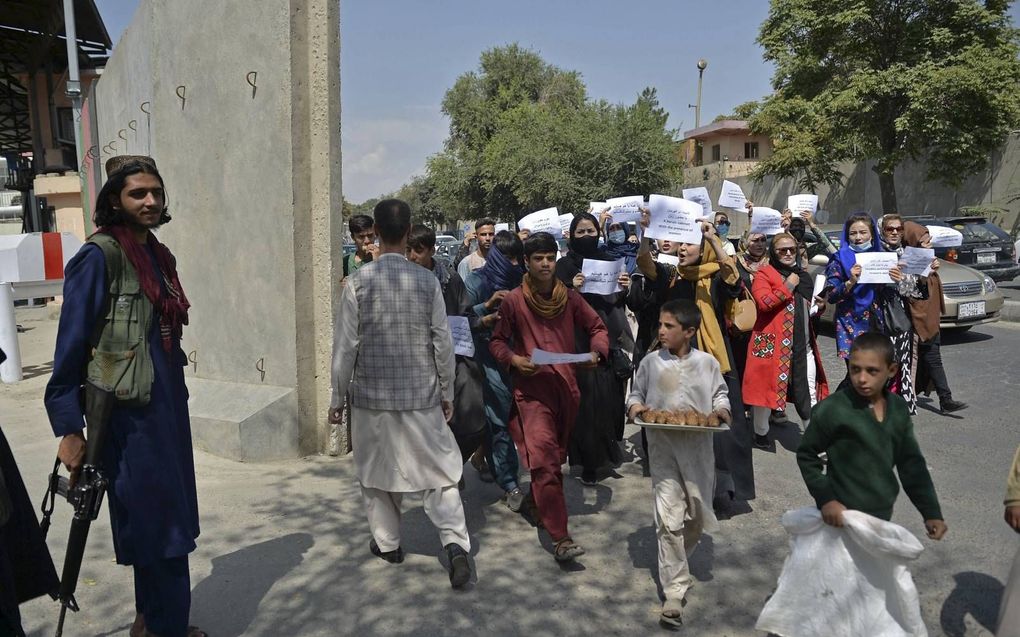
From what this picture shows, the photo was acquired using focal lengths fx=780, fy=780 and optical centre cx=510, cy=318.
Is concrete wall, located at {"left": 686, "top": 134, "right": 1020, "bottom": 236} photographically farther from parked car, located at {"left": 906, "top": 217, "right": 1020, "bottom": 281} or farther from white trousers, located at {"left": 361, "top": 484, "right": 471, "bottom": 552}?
white trousers, located at {"left": 361, "top": 484, "right": 471, "bottom": 552}

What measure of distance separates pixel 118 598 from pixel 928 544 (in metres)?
4.14

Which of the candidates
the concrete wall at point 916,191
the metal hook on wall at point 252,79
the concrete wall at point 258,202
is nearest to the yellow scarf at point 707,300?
the concrete wall at point 258,202

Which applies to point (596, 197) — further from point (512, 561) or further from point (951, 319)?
point (512, 561)

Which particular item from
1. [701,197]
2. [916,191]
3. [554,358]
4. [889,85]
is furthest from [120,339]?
[916,191]

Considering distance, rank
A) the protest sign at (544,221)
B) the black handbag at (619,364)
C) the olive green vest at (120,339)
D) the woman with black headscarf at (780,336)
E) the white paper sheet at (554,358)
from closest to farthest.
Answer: the olive green vest at (120,339) < the white paper sheet at (554,358) < the black handbag at (619,364) < the woman with black headscarf at (780,336) < the protest sign at (544,221)

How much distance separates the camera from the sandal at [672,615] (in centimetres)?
338

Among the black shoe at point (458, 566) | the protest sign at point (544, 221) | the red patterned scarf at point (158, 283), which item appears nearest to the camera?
the red patterned scarf at point (158, 283)

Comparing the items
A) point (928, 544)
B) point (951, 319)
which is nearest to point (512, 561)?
point (928, 544)

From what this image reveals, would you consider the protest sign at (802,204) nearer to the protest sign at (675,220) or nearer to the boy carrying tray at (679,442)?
the protest sign at (675,220)

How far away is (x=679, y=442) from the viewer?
3611mm

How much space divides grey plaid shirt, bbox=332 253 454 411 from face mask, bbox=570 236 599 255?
1.74 metres

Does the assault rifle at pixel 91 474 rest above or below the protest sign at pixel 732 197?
below

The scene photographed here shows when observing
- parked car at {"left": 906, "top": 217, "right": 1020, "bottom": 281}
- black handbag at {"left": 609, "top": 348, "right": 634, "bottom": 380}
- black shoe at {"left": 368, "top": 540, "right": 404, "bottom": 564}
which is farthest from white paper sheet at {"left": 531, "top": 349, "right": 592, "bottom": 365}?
parked car at {"left": 906, "top": 217, "right": 1020, "bottom": 281}

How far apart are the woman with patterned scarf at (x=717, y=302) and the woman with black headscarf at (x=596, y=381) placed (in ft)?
1.16
